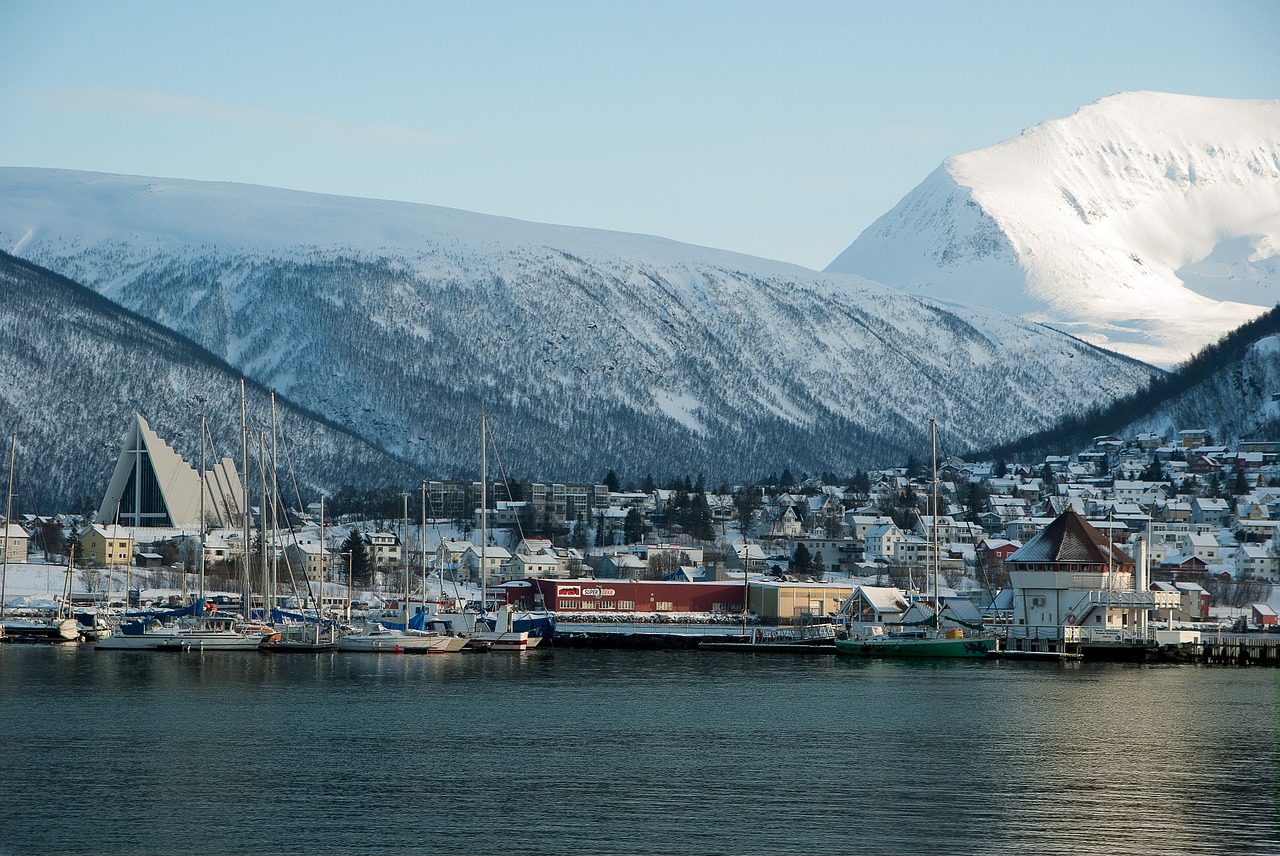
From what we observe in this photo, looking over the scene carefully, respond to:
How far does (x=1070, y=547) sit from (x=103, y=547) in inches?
3588

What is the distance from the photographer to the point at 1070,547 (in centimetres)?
10012

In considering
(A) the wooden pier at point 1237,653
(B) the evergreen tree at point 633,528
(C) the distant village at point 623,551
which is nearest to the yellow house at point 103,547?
(C) the distant village at point 623,551

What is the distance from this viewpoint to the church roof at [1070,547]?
99938 mm

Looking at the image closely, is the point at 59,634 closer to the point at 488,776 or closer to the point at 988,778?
the point at 488,776

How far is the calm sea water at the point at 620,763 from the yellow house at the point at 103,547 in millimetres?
Result: 77131

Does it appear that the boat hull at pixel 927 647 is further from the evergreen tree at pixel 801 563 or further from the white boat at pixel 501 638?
the evergreen tree at pixel 801 563

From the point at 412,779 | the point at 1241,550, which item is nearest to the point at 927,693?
the point at 412,779

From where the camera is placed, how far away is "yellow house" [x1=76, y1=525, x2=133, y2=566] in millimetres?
153012

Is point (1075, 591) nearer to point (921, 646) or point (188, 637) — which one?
point (921, 646)

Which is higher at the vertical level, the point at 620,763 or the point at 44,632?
the point at 44,632

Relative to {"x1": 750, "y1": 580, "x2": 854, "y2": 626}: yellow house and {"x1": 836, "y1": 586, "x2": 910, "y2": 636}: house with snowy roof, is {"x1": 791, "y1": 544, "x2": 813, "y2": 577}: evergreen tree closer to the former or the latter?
{"x1": 750, "y1": 580, "x2": 854, "y2": 626}: yellow house

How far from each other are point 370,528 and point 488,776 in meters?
145

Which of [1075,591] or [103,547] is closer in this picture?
[1075,591]

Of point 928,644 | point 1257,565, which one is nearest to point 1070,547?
point 928,644
